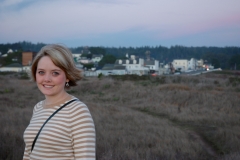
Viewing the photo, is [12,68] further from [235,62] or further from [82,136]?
[82,136]

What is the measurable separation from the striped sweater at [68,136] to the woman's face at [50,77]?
19 cm

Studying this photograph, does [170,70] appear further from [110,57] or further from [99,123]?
[99,123]

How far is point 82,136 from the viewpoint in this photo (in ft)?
5.93

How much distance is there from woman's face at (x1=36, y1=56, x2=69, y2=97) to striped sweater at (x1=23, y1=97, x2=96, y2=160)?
0.19 m

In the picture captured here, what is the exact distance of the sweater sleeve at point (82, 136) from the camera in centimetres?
181

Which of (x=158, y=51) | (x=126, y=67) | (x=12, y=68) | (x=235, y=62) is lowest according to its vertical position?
(x=12, y=68)

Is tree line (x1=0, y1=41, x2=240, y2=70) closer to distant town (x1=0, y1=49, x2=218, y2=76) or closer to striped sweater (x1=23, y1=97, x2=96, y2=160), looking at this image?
distant town (x1=0, y1=49, x2=218, y2=76)

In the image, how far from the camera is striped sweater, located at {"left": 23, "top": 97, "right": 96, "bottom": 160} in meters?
1.82

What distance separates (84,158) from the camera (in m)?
1.81

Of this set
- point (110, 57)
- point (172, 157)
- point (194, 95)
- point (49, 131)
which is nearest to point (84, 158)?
point (49, 131)

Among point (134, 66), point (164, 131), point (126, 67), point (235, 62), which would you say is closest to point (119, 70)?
point (126, 67)

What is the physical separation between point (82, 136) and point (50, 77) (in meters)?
0.47

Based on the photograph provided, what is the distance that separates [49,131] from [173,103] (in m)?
14.6

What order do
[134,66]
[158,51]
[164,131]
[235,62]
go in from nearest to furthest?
[164,131], [134,66], [235,62], [158,51]
